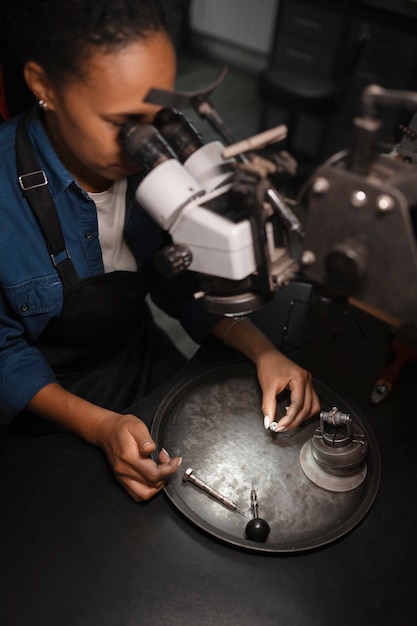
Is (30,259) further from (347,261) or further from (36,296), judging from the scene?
(347,261)

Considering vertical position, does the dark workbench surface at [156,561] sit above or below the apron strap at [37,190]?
below

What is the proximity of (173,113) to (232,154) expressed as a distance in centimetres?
21

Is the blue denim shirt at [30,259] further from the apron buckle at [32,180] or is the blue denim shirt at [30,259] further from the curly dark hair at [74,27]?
the curly dark hair at [74,27]

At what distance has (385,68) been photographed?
3.25 metres

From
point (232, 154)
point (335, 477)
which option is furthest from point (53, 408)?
point (232, 154)

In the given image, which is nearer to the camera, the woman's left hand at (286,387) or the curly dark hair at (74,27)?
the curly dark hair at (74,27)

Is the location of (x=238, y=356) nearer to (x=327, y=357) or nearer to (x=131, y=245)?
(x=327, y=357)

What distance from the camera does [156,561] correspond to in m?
0.97

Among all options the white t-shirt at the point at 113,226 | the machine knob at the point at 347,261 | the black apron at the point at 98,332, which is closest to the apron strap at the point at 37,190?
the black apron at the point at 98,332

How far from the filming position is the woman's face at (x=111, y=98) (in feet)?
2.96

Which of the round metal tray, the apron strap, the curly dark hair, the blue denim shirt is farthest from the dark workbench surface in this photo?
the curly dark hair

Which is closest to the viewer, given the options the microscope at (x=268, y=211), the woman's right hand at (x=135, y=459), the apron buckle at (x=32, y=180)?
the microscope at (x=268, y=211)

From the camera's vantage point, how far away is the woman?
0.91 meters

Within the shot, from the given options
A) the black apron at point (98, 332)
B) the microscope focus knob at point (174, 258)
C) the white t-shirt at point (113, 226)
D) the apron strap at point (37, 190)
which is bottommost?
the black apron at point (98, 332)
